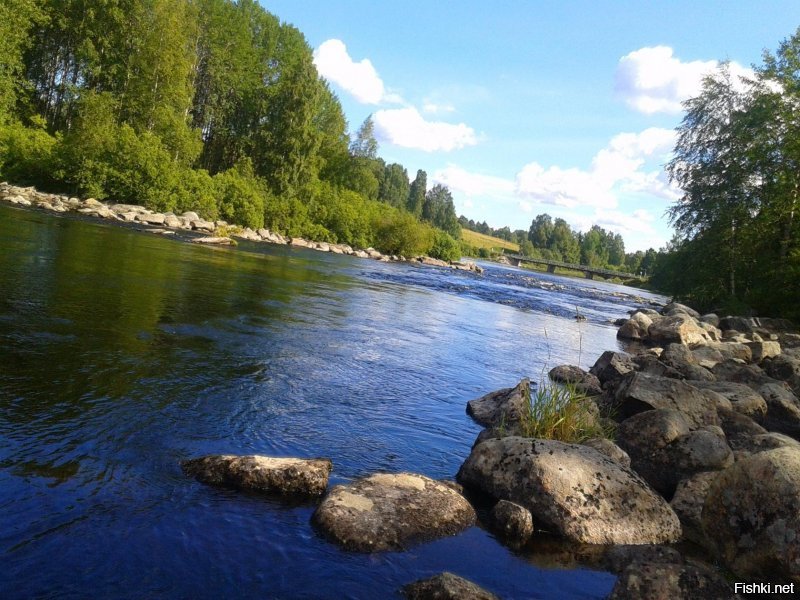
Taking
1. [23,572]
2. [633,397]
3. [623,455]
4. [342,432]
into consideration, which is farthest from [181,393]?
[633,397]

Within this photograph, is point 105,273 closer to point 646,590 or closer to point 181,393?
point 181,393

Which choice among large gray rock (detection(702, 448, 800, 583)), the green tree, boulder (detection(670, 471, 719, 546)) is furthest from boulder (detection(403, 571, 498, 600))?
the green tree

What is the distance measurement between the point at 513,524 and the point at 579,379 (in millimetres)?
7188

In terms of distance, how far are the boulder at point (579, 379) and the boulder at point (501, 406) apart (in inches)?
84.2

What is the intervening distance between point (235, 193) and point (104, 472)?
55049mm

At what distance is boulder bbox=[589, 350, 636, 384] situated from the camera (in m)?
12.8

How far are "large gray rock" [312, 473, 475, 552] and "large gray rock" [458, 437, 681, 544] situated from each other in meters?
0.66

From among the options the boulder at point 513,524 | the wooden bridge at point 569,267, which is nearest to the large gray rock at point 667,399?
the boulder at point 513,524

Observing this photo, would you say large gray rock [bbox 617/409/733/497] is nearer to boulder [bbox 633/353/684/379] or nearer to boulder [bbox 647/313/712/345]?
boulder [bbox 633/353/684/379]

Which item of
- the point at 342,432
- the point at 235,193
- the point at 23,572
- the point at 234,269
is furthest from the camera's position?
the point at 235,193

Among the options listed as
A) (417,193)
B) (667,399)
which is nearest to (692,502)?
(667,399)

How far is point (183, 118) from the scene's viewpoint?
56000 mm

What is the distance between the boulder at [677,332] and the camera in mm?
21953

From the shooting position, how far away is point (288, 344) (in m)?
12.8
